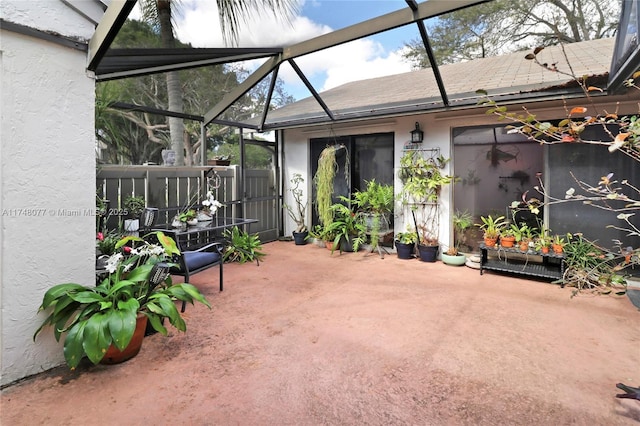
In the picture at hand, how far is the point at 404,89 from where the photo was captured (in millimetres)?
5512

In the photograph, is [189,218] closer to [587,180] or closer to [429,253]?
[429,253]

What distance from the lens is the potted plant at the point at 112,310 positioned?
1916 millimetres

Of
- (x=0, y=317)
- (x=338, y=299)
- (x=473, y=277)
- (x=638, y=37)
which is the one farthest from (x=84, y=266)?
(x=473, y=277)

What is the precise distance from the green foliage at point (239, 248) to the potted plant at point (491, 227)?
324 cm

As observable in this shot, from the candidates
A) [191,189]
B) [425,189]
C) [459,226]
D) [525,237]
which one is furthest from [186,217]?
[525,237]

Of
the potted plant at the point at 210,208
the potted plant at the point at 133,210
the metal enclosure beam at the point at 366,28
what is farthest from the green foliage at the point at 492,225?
the potted plant at the point at 133,210

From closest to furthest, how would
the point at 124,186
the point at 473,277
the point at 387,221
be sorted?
the point at 124,186, the point at 473,277, the point at 387,221

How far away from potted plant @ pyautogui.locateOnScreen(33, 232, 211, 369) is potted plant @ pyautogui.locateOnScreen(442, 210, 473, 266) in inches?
148

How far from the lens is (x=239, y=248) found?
16.8ft

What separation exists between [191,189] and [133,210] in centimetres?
134

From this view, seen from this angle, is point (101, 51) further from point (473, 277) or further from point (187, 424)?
point (473, 277)

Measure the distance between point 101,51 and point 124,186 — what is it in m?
2.19

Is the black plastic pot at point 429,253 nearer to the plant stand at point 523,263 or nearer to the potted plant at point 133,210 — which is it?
the plant stand at point 523,263

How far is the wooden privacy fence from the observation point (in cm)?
385
